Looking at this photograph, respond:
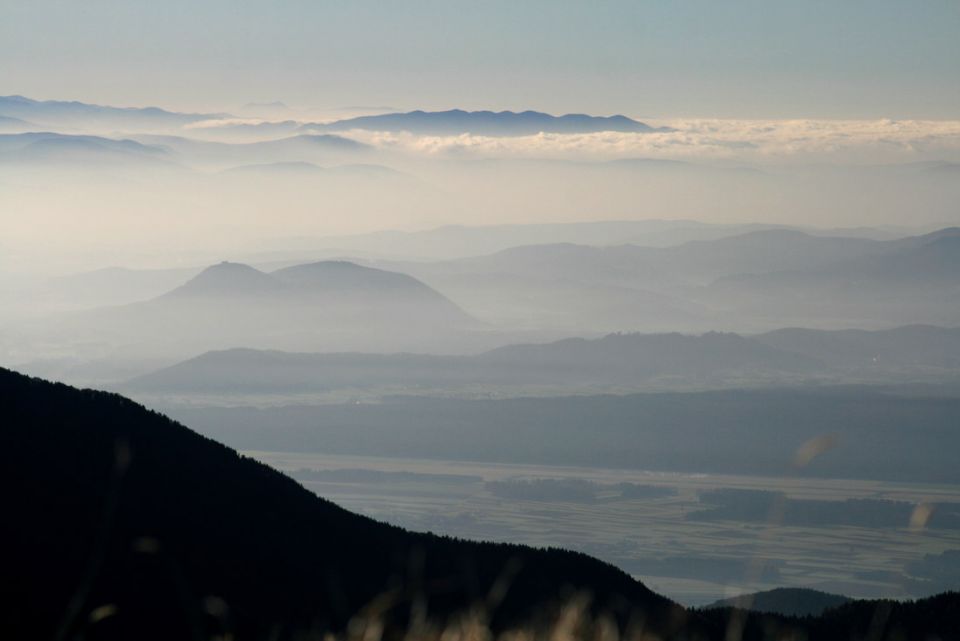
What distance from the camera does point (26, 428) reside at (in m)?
40.7

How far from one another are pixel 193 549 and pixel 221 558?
737mm

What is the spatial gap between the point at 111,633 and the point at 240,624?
12.9 feet

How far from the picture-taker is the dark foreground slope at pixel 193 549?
27766mm

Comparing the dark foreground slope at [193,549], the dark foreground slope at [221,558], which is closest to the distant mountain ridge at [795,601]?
the dark foreground slope at [221,558]

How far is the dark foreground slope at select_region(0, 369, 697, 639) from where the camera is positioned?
91.1 feet

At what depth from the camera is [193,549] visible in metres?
35.5

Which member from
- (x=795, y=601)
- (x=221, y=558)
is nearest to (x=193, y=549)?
(x=221, y=558)

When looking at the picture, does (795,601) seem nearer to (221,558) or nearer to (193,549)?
(221,558)

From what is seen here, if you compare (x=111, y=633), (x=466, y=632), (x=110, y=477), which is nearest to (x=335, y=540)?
(x=110, y=477)

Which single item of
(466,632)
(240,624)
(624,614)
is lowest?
(624,614)

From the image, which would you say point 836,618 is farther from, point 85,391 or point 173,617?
point 85,391

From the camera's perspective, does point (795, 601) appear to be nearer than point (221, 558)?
No

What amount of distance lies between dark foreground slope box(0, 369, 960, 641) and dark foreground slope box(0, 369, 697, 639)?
70 millimetres

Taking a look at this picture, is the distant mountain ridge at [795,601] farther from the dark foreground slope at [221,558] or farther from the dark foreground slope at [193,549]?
the dark foreground slope at [193,549]
